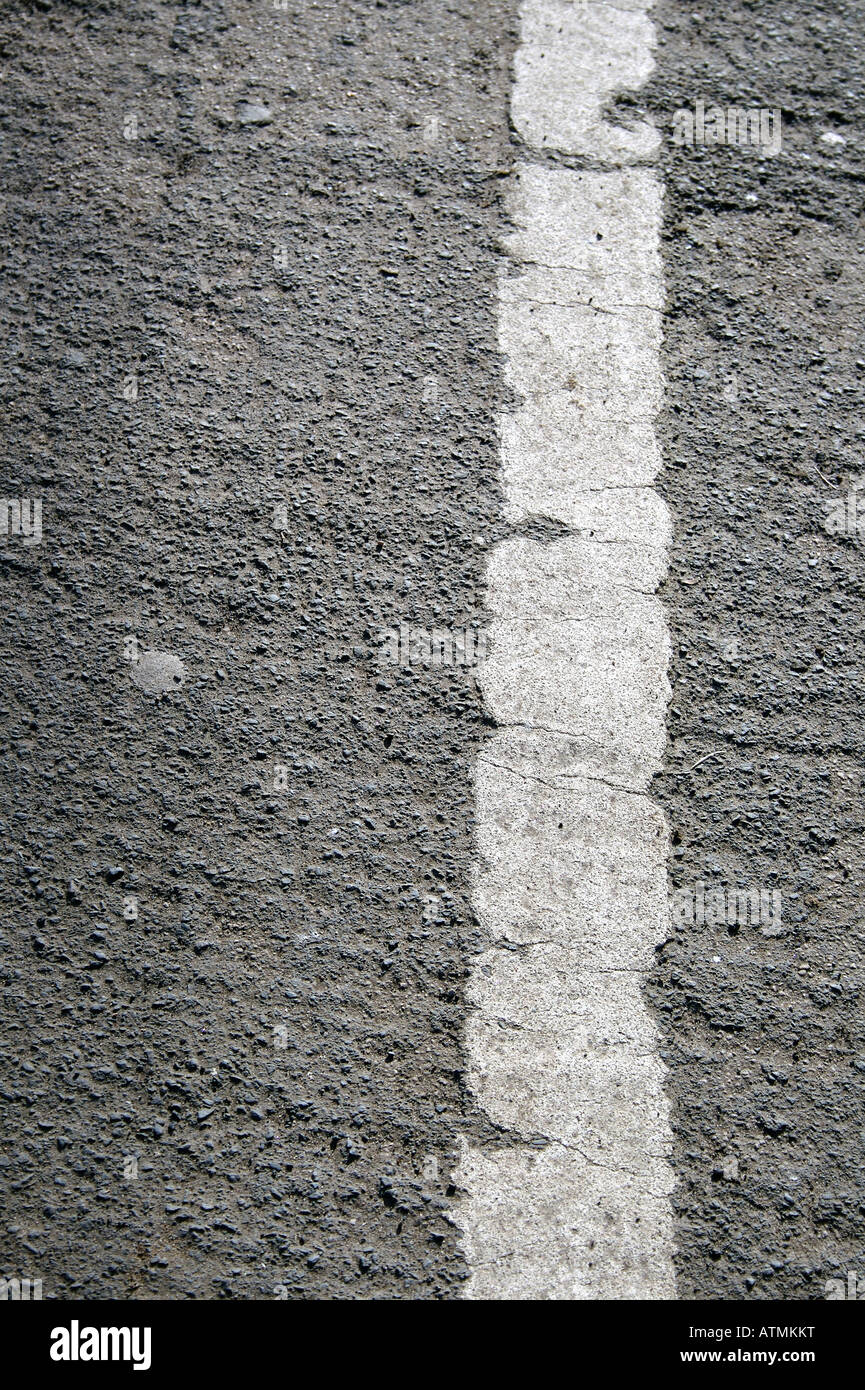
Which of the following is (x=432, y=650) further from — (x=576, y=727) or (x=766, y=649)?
(x=766, y=649)

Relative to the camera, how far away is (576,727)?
2.63 metres

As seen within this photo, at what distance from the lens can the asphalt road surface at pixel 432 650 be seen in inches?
89.6

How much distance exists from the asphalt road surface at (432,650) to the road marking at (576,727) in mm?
10

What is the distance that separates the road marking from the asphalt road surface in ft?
0.03

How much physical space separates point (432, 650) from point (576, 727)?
0.40 meters

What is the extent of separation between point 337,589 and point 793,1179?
1683mm

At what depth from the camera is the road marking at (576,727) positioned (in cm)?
227

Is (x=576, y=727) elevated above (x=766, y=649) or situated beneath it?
situated beneath

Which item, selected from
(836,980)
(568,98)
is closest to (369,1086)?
(836,980)

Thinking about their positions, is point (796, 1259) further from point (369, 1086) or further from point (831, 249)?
point (831, 249)

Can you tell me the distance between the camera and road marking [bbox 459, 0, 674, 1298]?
2268mm

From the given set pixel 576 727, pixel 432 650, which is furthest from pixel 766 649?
pixel 432 650

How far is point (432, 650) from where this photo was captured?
105 inches
